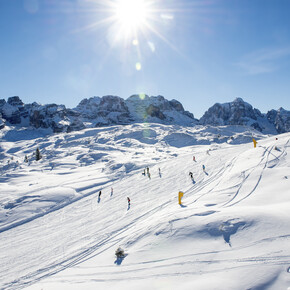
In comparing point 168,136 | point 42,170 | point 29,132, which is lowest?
point 42,170

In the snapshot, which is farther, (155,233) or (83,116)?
(83,116)

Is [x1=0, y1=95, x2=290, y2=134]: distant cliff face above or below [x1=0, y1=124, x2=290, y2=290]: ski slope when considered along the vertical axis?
above

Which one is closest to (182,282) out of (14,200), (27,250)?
(27,250)

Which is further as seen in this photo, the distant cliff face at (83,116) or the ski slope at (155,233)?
the distant cliff face at (83,116)

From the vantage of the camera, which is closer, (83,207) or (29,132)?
(83,207)

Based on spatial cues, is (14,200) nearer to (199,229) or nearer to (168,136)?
(199,229)

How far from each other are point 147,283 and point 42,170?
43919 millimetres

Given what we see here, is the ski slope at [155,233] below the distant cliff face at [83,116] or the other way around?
below

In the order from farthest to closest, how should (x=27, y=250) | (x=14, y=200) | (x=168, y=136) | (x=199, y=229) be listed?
(x=168, y=136)
(x=14, y=200)
(x=27, y=250)
(x=199, y=229)

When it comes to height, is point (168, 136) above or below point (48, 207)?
above

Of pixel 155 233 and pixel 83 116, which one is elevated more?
pixel 83 116

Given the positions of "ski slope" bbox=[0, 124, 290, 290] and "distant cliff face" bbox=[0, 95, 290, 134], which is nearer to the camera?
"ski slope" bbox=[0, 124, 290, 290]

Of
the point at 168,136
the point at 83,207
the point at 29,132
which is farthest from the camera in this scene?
the point at 29,132

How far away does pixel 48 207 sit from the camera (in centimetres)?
2391
